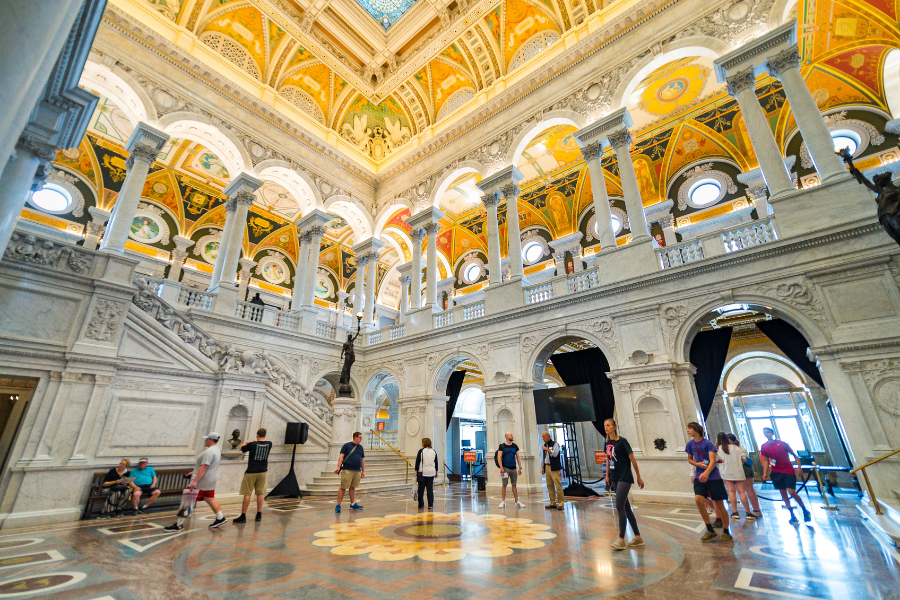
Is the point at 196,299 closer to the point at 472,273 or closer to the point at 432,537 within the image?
the point at 432,537

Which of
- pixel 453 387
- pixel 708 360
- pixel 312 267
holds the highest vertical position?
pixel 312 267

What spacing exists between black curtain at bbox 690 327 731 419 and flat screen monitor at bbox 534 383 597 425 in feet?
8.89

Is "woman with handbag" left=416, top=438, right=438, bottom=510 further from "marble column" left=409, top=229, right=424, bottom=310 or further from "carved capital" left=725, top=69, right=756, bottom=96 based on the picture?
"carved capital" left=725, top=69, right=756, bottom=96

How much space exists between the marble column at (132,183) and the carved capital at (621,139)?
13546 mm

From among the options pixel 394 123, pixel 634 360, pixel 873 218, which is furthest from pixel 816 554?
pixel 394 123

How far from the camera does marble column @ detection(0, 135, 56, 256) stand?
545 cm

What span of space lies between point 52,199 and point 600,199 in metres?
20.5

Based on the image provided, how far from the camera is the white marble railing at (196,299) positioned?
489 inches

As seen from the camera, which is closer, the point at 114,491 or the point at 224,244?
the point at 114,491

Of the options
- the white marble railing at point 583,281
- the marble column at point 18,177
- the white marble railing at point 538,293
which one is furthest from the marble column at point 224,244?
the white marble railing at point 583,281

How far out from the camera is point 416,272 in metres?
16.2

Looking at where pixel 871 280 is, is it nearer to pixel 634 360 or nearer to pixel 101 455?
pixel 634 360

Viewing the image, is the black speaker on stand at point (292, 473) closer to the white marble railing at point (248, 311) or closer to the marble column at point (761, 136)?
the white marble railing at point (248, 311)

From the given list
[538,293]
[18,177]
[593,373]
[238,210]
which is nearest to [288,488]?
[18,177]
